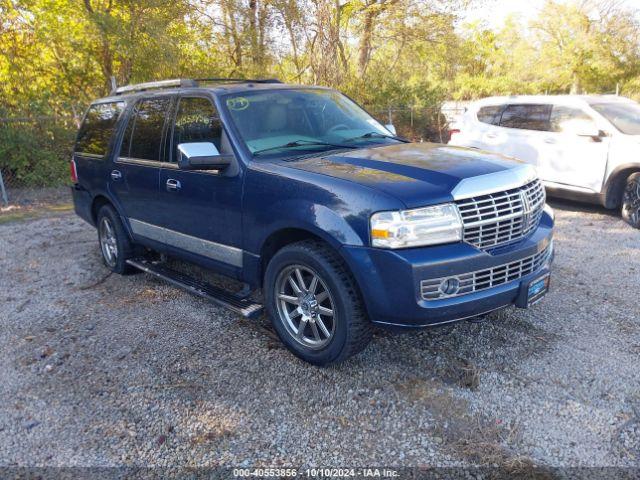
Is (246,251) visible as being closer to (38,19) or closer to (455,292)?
(455,292)

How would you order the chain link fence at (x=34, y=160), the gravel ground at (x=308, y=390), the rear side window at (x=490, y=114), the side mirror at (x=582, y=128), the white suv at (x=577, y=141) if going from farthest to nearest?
the chain link fence at (x=34, y=160) < the rear side window at (x=490, y=114) < the side mirror at (x=582, y=128) < the white suv at (x=577, y=141) < the gravel ground at (x=308, y=390)

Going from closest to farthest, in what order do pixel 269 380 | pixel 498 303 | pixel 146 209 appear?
pixel 498 303 → pixel 269 380 → pixel 146 209

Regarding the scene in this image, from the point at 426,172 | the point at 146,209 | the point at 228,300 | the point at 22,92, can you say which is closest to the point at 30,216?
the point at 22,92

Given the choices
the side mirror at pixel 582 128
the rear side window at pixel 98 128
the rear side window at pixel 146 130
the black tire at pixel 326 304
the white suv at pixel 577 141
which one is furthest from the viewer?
the side mirror at pixel 582 128

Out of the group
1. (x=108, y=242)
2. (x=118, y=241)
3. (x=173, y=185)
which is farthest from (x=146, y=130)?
(x=108, y=242)

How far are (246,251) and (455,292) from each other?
160cm

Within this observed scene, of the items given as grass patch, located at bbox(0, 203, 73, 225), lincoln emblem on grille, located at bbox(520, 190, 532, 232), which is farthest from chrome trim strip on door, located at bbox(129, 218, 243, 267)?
grass patch, located at bbox(0, 203, 73, 225)

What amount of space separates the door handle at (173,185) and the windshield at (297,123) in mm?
790

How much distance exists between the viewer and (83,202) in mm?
5980

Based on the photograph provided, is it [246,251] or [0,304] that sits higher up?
[246,251]

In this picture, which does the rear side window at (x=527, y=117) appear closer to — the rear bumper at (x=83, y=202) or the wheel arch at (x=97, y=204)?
the wheel arch at (x=97, y=204)

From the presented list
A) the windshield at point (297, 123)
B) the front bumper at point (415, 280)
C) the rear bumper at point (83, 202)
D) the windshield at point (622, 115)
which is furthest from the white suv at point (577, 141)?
the rear bumper at point (83, 202)

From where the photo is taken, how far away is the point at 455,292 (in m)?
2.97

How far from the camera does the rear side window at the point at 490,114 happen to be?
8.70 m
